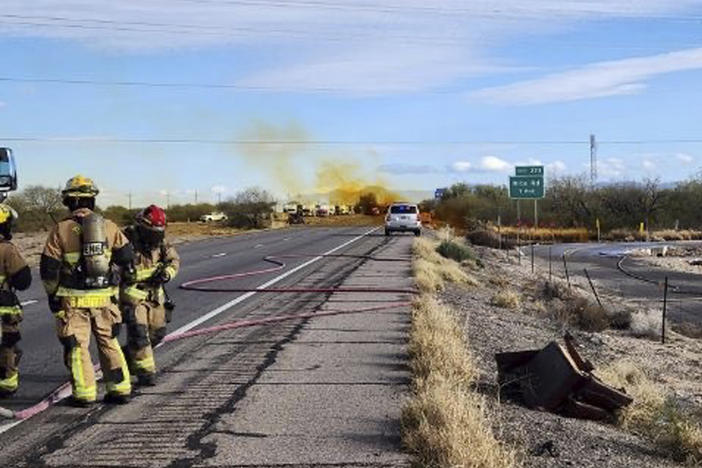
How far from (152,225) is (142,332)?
0.97 metres

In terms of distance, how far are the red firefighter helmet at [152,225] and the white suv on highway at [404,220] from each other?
38.7 m

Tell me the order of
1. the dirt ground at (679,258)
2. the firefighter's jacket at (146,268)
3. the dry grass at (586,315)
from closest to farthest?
1. the firefighter's jacket at (146,268)
2. the dry grass at (586,315)
3. the dirt ground at (679,258)

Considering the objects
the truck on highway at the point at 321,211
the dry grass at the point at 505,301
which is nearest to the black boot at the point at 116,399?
the dry grass at the point at 505,301

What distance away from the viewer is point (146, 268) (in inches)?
321

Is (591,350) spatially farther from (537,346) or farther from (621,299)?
(621,299)

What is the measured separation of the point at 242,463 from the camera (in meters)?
5.55

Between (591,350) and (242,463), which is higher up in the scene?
(242,463)

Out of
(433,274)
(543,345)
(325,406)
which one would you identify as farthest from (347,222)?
(325,406)

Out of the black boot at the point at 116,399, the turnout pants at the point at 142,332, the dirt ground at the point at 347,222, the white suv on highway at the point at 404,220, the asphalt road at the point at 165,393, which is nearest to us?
the asphalt road at the point at 165,393

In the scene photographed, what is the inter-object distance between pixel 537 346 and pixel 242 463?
27.0 ft

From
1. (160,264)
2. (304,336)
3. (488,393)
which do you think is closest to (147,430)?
(160,264)

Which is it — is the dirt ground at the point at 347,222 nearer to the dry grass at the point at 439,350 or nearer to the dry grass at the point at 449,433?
the dry grass at the point at 439,350

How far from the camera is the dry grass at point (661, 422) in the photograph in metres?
6.90

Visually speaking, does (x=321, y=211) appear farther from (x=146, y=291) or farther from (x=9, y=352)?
(x=9, y=352)
